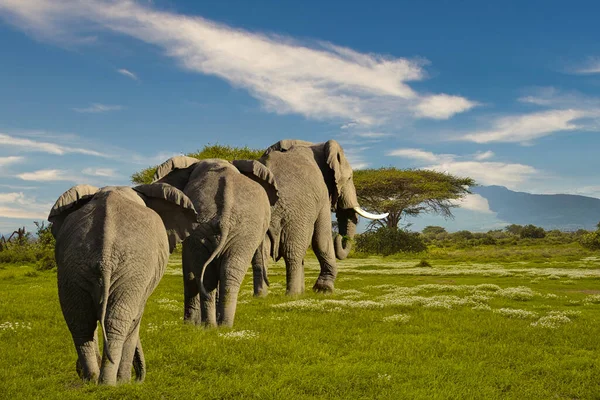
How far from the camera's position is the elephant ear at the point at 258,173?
12.1m

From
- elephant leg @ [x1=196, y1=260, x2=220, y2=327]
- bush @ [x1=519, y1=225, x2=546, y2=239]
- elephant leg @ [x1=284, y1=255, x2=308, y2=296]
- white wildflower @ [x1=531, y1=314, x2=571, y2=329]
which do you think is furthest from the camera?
bush @ [x1=519, y1=225, x2=546, y2=239]

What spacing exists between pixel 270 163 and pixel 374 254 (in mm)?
44275

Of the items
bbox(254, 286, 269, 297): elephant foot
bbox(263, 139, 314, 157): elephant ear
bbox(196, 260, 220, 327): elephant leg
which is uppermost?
bbox(263, 139, 314, 157): elephant ear

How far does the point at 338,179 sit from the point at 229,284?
8.19 m

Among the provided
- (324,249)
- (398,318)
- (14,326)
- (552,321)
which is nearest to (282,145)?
(324,249)

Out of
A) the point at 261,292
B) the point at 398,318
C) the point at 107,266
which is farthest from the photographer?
the point at 261,292

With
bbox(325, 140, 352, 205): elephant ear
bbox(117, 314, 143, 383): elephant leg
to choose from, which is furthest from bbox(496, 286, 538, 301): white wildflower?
bbox(117, 314, 143, 383): elephant leg

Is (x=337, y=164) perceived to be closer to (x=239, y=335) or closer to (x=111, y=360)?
(x=239, y=335)

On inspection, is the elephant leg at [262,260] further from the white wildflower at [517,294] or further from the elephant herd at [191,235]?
the white wildflower at [517,294]

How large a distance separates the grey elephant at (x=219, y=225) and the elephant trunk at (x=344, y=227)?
9037 mm

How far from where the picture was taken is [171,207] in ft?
26.4

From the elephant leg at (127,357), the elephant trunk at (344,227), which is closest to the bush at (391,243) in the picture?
the elephant trunk at (344,227)

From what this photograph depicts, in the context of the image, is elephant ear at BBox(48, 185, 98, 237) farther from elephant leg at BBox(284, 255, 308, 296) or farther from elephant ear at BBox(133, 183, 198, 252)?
elephant leg at BBox(284, 255, 308, 296)

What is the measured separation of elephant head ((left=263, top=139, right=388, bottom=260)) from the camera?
59.7 ft
